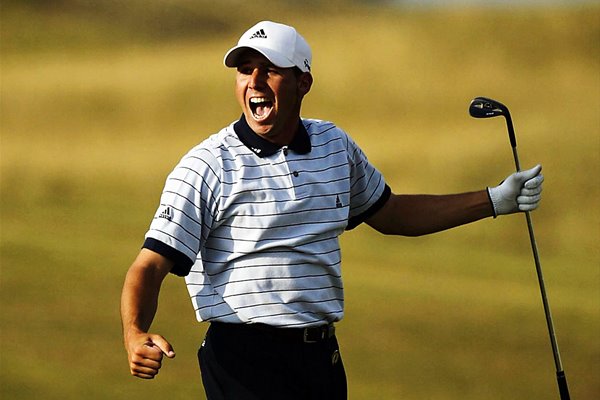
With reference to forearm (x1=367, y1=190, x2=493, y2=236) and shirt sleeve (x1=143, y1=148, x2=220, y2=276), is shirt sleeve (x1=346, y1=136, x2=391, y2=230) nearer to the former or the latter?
forearm (x1=367, y1=190, x2=493, y2=236)

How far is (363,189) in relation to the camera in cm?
439

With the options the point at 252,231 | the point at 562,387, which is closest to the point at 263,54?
the point at 252,231

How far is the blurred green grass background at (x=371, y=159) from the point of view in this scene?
7516 mm

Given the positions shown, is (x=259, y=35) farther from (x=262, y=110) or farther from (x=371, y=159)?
(x=371, y=159)

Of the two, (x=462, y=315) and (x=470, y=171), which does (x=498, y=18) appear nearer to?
(x=470, y=171)

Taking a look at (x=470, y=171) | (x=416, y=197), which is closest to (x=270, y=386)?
(x=416, y=197)

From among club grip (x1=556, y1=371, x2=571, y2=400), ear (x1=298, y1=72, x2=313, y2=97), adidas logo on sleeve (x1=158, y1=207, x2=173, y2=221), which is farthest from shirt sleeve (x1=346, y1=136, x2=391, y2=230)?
club grip (x1=556, y1=371, x2=571, y2=400)

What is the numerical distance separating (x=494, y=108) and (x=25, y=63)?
5.95m

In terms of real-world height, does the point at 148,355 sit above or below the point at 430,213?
below

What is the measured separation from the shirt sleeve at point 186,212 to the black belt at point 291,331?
0.24m

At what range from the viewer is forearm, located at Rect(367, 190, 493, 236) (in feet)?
14.9

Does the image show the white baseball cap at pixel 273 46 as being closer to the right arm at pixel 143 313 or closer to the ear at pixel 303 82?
the ear at pixel 303 82

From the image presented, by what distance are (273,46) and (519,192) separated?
0.96 metres

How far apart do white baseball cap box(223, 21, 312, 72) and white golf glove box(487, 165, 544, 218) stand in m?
0.78
